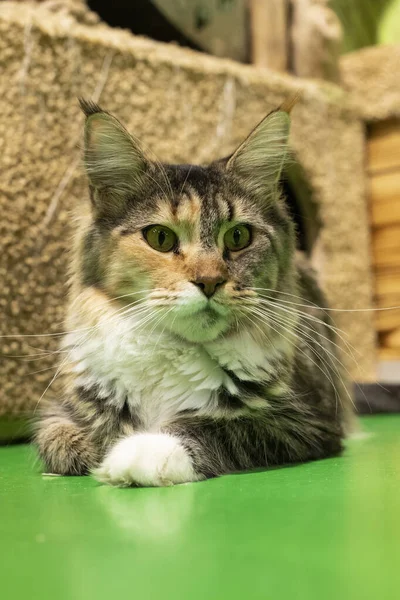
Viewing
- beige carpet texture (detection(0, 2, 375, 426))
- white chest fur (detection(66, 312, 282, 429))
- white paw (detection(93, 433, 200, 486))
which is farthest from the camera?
beige carpet texture (detection(0, 2, 375, 426))

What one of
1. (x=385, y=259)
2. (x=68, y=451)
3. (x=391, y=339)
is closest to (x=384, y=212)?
(x=385, y=259)

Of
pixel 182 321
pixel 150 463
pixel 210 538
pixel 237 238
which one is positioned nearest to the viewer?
pixel 210 538

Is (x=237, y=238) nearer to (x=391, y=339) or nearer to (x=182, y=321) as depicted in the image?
(x=182, y=321)

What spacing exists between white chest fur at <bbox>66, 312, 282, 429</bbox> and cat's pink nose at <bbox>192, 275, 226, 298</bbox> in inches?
7.2

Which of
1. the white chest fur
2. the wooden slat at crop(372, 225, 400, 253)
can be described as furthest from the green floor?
the wooden slat at crop(372, 225, 400, 253)

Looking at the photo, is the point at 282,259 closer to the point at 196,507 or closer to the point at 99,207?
the point at 99,207

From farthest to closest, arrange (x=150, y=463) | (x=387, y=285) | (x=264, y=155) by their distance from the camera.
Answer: (x=387, y=285) < (x=264, y=155) < (x=150, y=463)

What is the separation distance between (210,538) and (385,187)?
9.70ft

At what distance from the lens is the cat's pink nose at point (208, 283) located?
1.47 metres

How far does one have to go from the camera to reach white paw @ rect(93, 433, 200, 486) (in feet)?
4.54

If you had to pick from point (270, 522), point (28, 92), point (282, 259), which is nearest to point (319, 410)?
point (282, 259)

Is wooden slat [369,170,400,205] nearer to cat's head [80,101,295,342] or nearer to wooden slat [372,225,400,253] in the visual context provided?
wooden slat [372,225,400,253]

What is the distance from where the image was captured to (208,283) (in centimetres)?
147

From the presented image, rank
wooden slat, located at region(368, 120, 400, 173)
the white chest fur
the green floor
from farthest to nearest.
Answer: wooden slat, located at region(368, 120, 400, 173)
the white chest fur
the green floor
